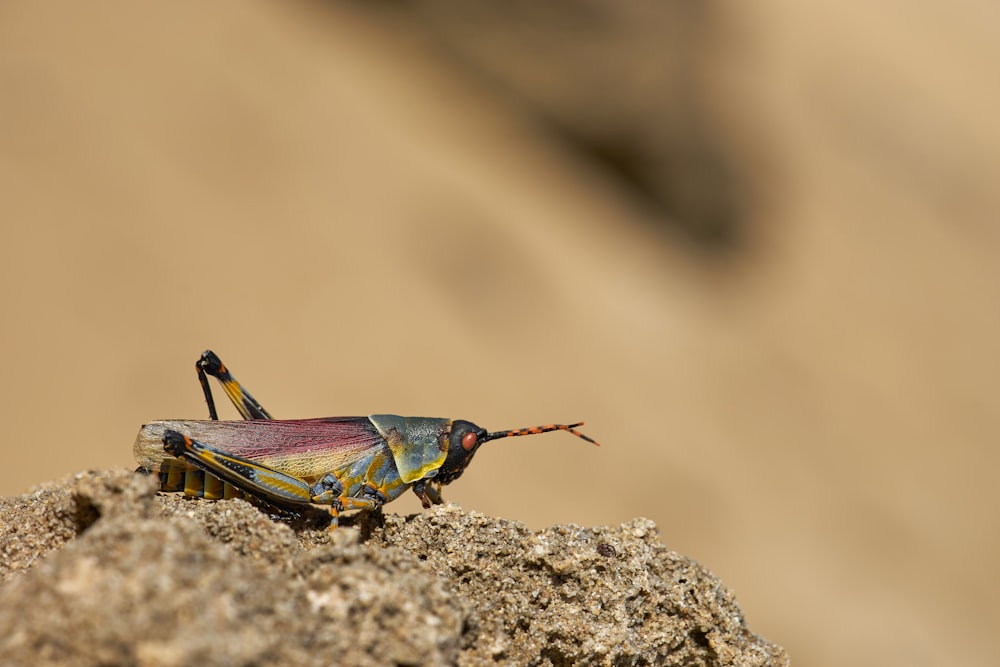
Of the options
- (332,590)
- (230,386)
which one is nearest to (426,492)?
(230,386)

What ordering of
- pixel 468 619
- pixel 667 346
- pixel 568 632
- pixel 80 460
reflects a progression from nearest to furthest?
pixel 468 619
pixel 568 632
pixel 80 460
pixel 667 346

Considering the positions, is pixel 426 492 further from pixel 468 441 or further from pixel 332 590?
pixel 332 590

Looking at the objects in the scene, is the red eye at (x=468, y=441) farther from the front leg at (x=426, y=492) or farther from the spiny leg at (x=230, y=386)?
the spiny leg at (x=230, y=386)

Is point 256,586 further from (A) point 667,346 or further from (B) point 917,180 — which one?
(B) point 917,180

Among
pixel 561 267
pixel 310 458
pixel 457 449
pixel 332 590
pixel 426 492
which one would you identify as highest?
pixel 561 267

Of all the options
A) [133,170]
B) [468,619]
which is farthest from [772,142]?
[468,619]

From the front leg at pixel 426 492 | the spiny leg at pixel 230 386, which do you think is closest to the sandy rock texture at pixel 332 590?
the front leg at pixel 426 492

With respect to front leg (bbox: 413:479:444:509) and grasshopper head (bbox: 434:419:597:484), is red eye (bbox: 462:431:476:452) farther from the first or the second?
front leg (bbox: 413:479:444:509)
